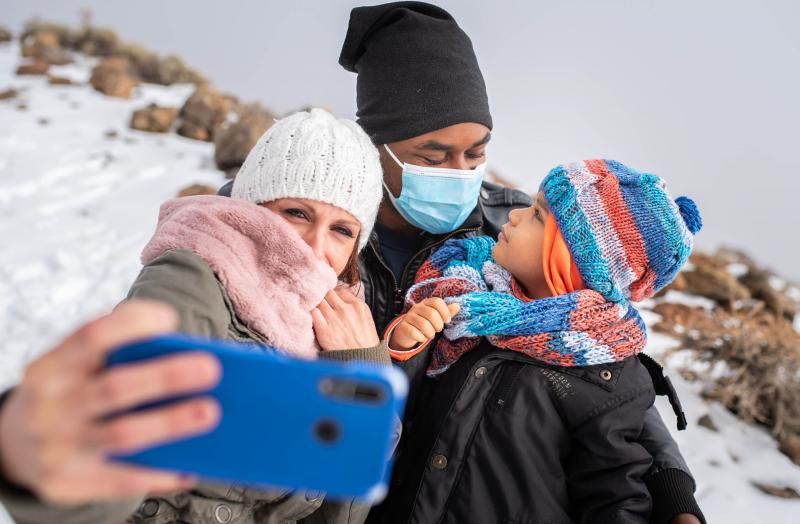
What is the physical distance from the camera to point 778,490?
3061 millimetres

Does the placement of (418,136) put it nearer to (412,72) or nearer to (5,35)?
(412,72)

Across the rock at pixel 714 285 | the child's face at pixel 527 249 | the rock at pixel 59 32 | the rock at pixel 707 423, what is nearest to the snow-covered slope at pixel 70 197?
the child's face at pixel 527 249

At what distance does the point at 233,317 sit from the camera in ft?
4.24

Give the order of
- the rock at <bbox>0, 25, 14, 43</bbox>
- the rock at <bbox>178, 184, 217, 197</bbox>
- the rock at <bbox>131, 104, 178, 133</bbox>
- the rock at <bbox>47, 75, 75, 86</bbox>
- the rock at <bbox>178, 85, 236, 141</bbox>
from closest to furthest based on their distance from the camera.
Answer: the rock at <bbox>178, 184, 217, 197</bbox>, the rock at <bbox>131, 104, 178, 133</bbox>, the rock at <bbox>178, 85, 236, 141</bbox>, the rock at <bbox>47, 75, 75, 86</bbox>, the rock at <bbox>0, 25, 14, 43</bbox>

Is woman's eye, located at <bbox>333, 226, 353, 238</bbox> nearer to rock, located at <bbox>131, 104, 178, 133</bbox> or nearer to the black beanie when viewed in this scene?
the black beanie

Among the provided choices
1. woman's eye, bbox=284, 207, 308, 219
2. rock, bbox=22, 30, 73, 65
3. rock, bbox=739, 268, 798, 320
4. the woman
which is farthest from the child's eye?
rock, bbox=22, 30, 73, 65

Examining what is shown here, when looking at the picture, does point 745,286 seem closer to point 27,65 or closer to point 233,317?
point 233,317

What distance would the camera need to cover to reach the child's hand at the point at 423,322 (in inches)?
67.2

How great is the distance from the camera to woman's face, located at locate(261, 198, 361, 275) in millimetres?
1622

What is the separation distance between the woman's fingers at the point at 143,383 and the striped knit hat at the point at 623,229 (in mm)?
1428

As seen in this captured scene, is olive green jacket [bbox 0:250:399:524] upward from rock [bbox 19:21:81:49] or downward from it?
upward

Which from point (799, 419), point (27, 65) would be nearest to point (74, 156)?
point (27, 65)

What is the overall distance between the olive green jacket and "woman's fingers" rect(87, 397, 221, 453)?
0.35 meters

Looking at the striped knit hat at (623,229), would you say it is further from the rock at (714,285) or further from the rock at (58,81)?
the rock at (58,81)
